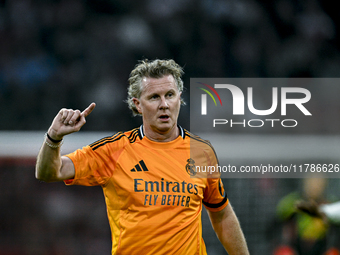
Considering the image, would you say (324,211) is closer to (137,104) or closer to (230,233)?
(230,233)

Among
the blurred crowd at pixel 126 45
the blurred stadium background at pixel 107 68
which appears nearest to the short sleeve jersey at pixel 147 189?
the blurred stadium background at pixel 107 68

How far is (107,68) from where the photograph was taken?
774 cm

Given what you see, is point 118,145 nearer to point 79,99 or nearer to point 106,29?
point 79,99

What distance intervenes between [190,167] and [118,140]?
0.62m

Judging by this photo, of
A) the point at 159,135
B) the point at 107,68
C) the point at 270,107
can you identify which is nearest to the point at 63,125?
the point at 159,135

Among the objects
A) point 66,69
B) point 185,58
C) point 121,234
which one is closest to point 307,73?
point 185,58

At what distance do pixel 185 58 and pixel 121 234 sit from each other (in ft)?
19.3

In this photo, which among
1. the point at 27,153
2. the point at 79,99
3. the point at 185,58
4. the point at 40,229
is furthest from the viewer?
the point at 185,58

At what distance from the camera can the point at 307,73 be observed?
8.20 meters

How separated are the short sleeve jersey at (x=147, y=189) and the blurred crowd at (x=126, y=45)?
4.05 metres

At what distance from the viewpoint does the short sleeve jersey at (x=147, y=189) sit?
107 inches

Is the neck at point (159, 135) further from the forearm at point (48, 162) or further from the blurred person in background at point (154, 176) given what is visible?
the forearm at point (48, 162)

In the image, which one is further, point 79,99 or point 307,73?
point 307,73

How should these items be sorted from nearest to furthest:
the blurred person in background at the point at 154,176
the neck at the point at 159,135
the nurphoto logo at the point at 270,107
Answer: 1. the blurred person in background at the point at 154,176
2. the neck at the point at 159,135
3. the nurphoto logo at the point at 270,107
